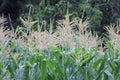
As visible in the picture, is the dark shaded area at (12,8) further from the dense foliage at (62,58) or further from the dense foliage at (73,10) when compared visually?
the dense foliage at (62,58)

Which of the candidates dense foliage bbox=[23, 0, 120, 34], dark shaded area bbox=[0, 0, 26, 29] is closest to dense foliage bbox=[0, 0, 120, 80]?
dense foliage bbox=[23, 0, 120, 34]

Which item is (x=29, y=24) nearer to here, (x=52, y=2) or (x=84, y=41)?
(x=84, y=41)

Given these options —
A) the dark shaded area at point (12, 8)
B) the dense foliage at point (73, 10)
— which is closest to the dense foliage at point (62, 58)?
the dense foliage at point (73, 10)

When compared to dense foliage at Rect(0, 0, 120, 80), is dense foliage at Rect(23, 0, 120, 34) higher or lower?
lower

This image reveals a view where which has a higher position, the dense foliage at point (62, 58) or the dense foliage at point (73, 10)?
the dense foliage at point (62, 58)

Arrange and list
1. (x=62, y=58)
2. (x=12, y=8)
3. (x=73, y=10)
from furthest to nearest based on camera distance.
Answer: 1. (x=12, y=8)
2. (x=73, y=10)
3. (x=62, y=58)

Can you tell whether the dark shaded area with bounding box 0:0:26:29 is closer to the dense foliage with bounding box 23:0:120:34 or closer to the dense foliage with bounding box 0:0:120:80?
the dense foliage with bounding box 23:0:120:34

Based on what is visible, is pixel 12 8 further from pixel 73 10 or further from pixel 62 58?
pixel 62 58

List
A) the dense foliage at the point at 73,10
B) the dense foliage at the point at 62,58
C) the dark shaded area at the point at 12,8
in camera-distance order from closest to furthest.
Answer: the dense foliage at the point at 62,58, the dense foliage at the point at 73,10, the dark shaded area at the point at 12,8

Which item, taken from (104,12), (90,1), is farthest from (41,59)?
(104,12)

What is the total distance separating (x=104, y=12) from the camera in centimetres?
969

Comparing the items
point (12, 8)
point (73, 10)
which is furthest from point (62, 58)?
point (12, 8)

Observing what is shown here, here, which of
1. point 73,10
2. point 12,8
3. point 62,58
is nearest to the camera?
point 62,58

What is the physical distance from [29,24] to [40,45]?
1.07ft
